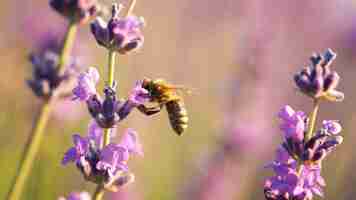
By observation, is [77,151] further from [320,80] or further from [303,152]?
[320,80]

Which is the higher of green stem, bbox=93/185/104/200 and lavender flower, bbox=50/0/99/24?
lavender flower, bbox=50/0/99/24

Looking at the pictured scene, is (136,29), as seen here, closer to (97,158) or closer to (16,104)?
(97,158)

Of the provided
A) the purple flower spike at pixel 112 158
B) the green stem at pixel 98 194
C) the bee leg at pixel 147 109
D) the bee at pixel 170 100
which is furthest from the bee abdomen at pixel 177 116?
the green stem at pixel 98 194

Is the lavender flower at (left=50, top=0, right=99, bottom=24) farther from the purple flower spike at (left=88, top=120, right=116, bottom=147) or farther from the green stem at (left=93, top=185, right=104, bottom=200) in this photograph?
the green stem at (left=93, top=185, right=104, bottom=200)

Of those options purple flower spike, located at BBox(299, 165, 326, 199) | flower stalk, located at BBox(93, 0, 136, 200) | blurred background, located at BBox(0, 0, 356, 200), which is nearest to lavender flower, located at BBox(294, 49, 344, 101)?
purple flower spike, located at BBox(299, 165, 326, 199)

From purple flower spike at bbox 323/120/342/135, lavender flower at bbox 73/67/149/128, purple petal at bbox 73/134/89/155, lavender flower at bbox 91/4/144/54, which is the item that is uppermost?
lavender flower at bbox 91/4/144/54

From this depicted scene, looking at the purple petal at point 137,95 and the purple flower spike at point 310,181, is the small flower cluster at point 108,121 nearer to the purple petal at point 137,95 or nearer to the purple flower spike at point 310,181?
the purple petal at point 137,95

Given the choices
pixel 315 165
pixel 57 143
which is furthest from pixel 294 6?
pixel 315 165
